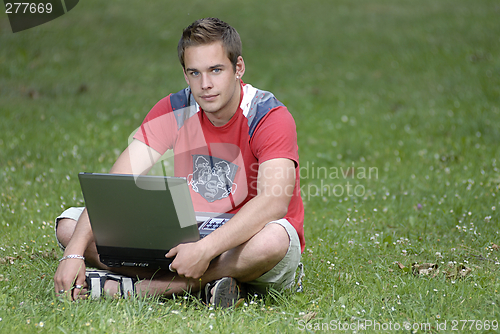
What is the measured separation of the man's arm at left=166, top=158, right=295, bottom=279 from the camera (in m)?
2.70

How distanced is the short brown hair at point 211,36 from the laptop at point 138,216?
3.23 feet

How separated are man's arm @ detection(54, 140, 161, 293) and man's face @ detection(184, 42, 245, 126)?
518 millimetres

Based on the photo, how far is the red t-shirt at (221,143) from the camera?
3.11 m

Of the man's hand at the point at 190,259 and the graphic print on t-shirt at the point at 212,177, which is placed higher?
the graphic print on t-shirt at the point at 212,177

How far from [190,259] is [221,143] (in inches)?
34.9

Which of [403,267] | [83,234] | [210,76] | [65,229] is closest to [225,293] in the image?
[83,234]

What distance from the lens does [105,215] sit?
2789mm

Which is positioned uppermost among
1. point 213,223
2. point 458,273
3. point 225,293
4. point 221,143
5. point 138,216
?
point 221,143

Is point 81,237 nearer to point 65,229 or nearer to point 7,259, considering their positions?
point 65,229

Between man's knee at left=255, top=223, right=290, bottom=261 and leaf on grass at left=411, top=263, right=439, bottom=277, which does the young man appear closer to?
man's knee at left=255, top=223, right=290, bottom=261

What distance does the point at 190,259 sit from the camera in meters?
2.69


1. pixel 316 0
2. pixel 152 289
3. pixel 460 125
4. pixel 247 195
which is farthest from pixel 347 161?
pixel 316 0

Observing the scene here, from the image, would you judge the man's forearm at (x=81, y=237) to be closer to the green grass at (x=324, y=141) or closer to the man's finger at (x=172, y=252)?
the green grass at (x=324, y=141)

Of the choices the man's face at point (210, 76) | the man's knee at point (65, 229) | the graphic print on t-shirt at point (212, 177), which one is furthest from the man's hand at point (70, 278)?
the man's face at point (210, 76)
